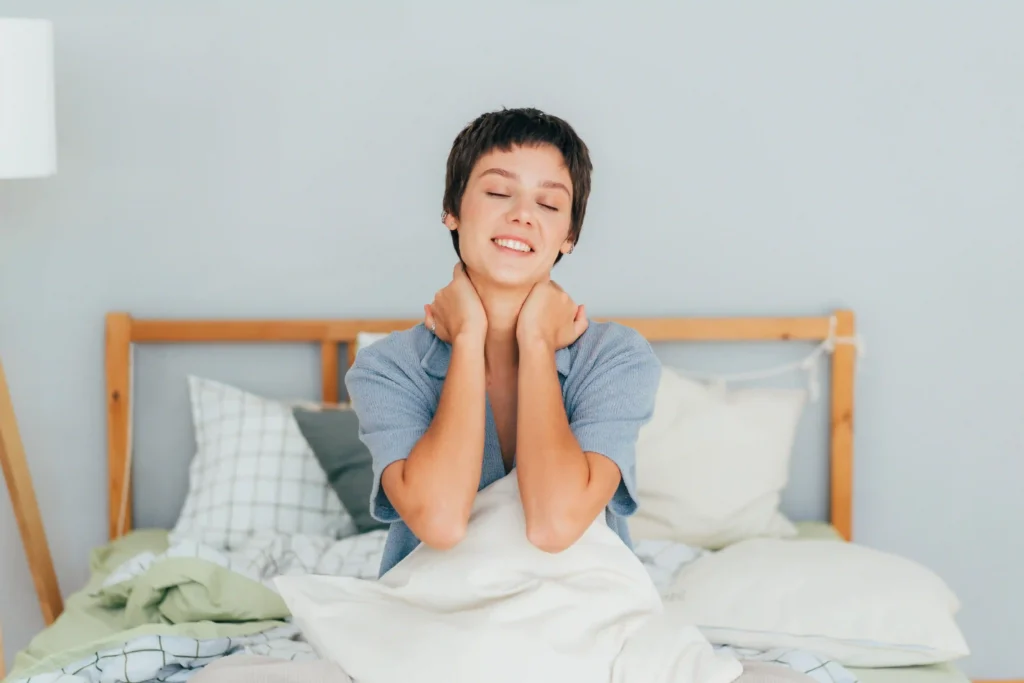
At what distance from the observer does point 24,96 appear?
6.58ft

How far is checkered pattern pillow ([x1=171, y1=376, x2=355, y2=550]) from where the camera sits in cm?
225

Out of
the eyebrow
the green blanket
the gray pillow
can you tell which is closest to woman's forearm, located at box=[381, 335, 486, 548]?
the eyebrow

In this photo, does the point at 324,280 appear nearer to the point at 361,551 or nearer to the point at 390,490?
the point at 361,551

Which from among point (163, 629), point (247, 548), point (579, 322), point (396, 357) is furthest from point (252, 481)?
point (579, 322)

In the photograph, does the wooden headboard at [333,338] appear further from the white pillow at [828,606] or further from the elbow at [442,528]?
the elbow at [442,528]

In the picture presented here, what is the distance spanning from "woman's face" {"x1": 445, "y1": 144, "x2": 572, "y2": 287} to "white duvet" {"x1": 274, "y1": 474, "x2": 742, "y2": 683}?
0.27 metres

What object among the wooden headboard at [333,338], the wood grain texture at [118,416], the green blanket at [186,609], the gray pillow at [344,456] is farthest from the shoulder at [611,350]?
the wood grain texture at [118,416]

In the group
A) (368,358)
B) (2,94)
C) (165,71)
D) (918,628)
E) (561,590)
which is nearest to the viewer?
(561,590)

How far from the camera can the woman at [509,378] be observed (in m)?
1.37

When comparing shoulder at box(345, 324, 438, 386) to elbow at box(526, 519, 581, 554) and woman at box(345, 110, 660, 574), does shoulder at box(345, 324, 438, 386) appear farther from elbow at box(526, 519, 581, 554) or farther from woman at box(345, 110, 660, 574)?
elbow at box(526, 519, 581, 554)

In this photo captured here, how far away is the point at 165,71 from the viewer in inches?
95.5

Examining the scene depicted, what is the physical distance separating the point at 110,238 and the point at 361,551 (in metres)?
0.91

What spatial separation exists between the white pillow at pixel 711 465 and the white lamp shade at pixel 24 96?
47.5 inches

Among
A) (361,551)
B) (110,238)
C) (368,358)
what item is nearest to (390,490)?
(368,358)
